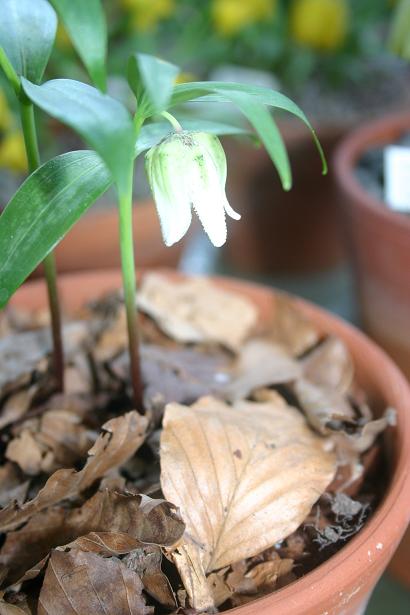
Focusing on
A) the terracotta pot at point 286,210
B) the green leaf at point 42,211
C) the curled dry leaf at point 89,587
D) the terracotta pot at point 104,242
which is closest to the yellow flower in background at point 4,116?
the terracotta pot at point 104,242

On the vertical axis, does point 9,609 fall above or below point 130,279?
below

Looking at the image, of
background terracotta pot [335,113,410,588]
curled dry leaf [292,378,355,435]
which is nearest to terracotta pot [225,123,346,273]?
background terracotta pot [335,113,410,588]

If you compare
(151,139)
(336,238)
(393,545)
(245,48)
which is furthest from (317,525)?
(245,48)

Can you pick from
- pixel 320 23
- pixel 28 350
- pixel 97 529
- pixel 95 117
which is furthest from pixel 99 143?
pixel 320 23

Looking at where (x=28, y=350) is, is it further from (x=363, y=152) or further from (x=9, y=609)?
(x=363, y=152)

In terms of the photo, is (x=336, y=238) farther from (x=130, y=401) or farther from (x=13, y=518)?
(x=13, y=518)
